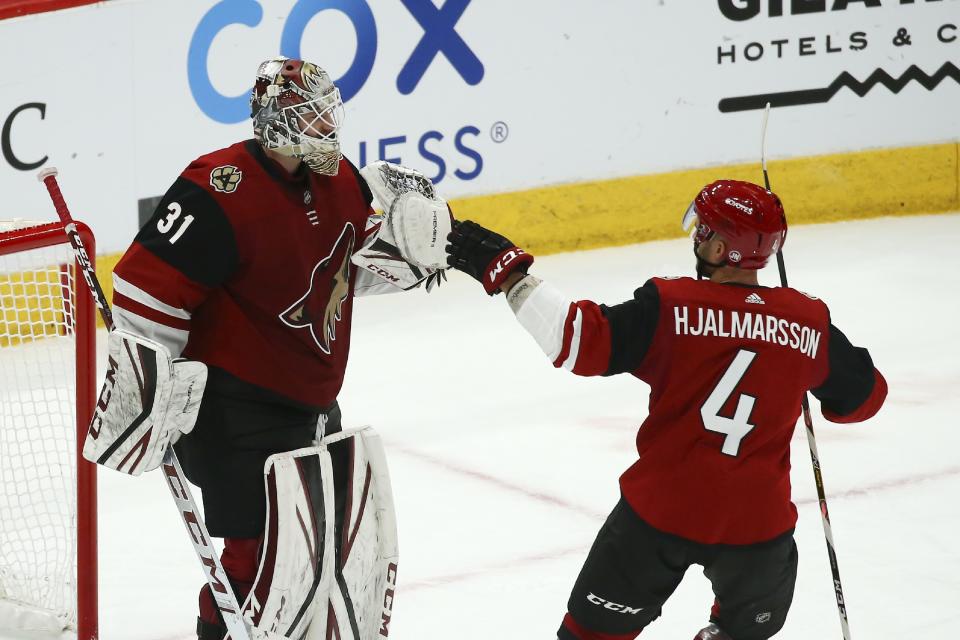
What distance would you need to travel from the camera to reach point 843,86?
23.5 ft

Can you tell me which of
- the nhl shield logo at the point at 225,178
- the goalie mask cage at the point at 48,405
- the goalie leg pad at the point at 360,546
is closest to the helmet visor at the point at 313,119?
the nhl shield logo at the point at 225,178

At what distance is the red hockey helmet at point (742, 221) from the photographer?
94.0 inches

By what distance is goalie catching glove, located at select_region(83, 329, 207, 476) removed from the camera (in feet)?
7.39

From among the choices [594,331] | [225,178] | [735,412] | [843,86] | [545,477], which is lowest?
[545,477]

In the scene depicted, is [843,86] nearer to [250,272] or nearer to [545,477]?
[545,477]

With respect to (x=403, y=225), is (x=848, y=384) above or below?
below

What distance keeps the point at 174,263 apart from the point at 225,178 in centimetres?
16

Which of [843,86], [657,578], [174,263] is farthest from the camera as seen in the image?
[843,86]

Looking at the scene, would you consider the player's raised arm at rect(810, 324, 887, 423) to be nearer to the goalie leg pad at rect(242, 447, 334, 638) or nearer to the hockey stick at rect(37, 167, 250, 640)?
the goalie leg pad at rect(242, 447, 334, 638)

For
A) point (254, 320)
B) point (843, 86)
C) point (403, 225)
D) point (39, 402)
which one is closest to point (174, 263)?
point (254, 320)

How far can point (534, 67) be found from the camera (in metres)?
6.57

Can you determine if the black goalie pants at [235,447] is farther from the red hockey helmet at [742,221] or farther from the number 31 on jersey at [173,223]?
the red hockey helmet at [742,221]

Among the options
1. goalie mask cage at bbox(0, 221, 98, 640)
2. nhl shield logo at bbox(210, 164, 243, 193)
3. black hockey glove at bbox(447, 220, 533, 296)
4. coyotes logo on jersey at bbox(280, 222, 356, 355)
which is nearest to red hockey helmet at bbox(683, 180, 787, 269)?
black hockey glove at bbox(447, 220, 533, 296)

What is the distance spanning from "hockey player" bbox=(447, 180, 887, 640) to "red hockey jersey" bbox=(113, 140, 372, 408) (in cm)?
23
